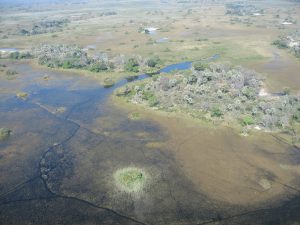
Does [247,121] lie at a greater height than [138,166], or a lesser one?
greater

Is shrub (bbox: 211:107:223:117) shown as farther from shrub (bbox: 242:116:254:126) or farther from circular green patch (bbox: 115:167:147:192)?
circular green patch (bbox: 115:167:147:192)

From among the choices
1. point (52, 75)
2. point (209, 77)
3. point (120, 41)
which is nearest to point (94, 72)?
point (52, 75)

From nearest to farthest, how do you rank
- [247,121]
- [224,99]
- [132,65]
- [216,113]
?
[247,121] → [216,113] → [224,99] → [132,65]

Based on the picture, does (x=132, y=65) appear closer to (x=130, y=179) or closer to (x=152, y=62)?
(x=152, y=62)

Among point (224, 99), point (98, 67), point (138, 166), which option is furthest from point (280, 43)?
point (138, 166)

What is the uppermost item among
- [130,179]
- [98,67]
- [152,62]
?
[130,179]

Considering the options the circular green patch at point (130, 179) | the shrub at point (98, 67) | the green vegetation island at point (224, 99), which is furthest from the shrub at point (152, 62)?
the circular green patch at point (130, 179)
